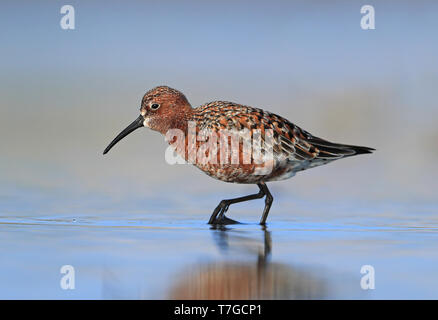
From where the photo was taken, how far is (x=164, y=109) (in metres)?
8.91

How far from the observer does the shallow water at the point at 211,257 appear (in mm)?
5488

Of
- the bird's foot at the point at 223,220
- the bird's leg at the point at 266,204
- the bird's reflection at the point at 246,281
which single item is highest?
the bird's leg at the point at 266,204

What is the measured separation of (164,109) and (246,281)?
3537 millimetres

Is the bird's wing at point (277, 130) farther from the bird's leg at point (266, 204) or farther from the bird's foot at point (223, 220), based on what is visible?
the bird's foot at point (223, 220)

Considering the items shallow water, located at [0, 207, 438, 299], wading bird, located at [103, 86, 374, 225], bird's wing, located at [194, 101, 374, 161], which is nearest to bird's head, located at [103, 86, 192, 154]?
wading bird, located at [103, 86, 374, 225]

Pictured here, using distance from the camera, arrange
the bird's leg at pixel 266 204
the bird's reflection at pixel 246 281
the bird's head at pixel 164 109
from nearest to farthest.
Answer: the bird's reflection at pixel 246 281, the bird's leg at pixel 266 204, the bird's head at pixel 164 109

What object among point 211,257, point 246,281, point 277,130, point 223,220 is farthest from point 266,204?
point 246,281

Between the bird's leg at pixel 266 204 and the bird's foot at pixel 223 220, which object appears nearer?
the bird's foot at pixel 223 220

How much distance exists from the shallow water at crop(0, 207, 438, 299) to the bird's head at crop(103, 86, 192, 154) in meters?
0.97

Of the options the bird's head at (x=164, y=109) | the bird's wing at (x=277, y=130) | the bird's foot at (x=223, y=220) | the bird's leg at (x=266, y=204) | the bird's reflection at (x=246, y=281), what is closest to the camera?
the bird's reflection at (x=246, y=281)

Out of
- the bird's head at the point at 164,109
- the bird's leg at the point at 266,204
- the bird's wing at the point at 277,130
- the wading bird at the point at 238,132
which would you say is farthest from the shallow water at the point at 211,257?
the bird's head at the point at 164,109

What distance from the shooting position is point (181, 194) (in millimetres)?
10297

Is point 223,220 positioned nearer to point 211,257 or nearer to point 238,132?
point 238,132

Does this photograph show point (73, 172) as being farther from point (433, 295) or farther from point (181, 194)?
point (433, 295)
